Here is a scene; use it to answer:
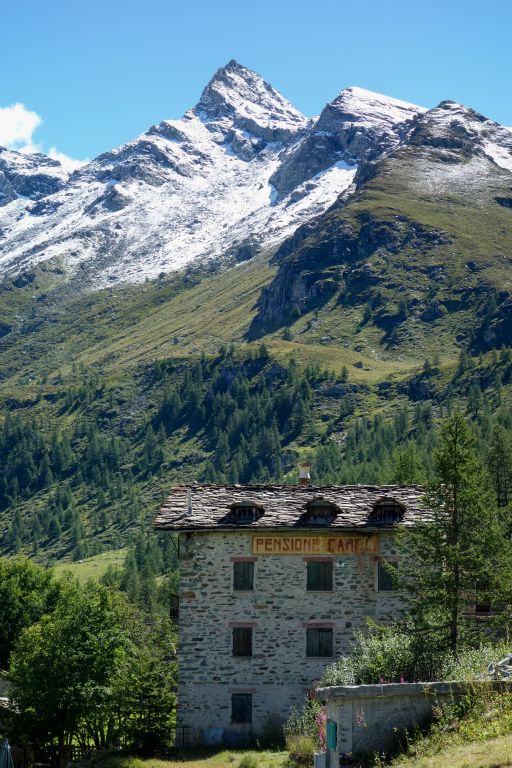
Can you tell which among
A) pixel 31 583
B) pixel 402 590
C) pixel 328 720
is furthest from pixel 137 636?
pixel 328 720

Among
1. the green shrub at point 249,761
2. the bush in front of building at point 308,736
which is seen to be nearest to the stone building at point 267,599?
the green shrub at point 249,761

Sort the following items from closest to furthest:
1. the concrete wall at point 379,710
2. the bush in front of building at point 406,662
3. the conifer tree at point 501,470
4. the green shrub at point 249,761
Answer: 1. the concrete wall at point 379,710
2. the bush in front of building at point 406,662
3. the green shrub at point 249,761
4. the conifer tree at point 501,470

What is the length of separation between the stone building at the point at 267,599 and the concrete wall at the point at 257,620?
0.14 ft

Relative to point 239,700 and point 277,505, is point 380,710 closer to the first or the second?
point 239,700

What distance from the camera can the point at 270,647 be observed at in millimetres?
48156

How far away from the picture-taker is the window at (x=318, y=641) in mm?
48094

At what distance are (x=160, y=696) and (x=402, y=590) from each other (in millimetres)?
11133

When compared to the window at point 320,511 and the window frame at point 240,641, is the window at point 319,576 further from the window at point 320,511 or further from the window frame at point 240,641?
the window frame at point 240,641

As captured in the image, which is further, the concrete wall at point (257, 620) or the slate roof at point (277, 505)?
the slate roof at point (277, 505)

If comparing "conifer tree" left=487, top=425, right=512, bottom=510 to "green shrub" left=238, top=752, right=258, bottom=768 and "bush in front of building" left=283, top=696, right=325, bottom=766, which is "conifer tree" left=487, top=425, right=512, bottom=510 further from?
"bush in front of building" left=283, top=696, right=325, bottom=766

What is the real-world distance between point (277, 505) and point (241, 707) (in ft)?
29.0

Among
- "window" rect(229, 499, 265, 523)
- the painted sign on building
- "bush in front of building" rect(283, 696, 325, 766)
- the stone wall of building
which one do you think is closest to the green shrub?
"bush in front of building" rect(283, 696, 325, 766)

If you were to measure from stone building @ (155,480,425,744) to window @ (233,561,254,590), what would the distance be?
4 cm

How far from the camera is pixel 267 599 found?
48500 millimetres
